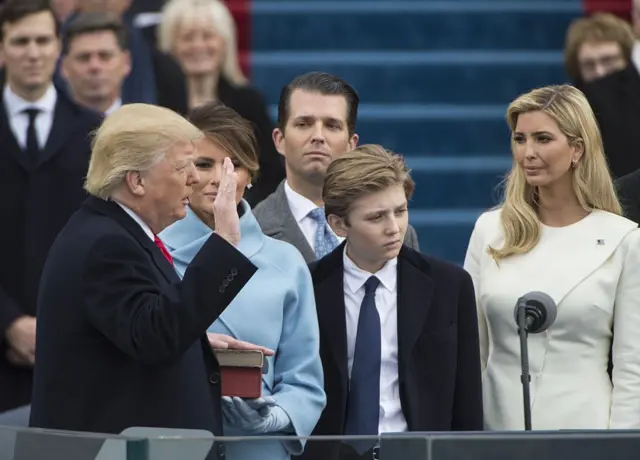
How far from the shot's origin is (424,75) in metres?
9.98

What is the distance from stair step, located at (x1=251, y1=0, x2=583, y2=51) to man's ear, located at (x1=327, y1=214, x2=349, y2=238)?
18.5ft

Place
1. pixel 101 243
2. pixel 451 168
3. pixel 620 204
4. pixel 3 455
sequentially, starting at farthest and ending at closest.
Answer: pixel 451 168
pixel 620 204
pixel 101 243
pixel 3 455

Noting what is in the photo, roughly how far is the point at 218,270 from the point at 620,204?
172cm

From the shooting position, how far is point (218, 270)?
12.9 feet

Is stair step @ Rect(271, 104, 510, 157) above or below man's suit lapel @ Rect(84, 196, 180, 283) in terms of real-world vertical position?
above

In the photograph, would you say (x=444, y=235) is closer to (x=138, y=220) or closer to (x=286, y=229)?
(x=286, y=229)

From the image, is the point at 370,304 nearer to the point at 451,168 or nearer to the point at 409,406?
the point at 409,406

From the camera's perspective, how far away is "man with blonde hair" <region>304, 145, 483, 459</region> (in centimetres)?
453

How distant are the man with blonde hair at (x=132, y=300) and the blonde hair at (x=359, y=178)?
1.90 ft

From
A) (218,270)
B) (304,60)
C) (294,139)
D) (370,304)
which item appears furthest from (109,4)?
(218,270)

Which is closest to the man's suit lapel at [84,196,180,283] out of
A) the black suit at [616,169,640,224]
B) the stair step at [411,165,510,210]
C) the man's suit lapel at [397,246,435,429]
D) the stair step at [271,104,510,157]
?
the man's suit lapel at [397,246,435,429]

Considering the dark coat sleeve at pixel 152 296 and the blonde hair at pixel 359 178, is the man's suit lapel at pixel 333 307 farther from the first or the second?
the dark coat sleeve at pixel 152 296

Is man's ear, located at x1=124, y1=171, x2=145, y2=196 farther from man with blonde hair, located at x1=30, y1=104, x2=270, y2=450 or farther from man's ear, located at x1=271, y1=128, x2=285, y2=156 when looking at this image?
man's ear, located at x1=271, y1=128, x2=285, y2=156

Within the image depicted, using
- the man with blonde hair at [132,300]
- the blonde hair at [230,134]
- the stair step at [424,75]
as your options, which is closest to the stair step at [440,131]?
the stair step at [424,75]
